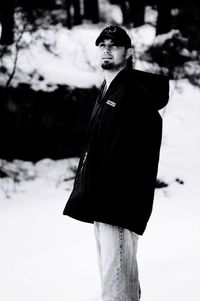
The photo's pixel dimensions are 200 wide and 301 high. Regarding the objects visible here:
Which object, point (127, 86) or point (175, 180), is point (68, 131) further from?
point (127, 86)

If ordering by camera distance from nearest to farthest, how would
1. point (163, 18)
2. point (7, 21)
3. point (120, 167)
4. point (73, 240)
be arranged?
point (120, 167) < point (73, 240) < point (7, 21) < point (163, 18)

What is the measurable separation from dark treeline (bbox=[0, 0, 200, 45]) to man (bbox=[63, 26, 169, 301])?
24.5ft

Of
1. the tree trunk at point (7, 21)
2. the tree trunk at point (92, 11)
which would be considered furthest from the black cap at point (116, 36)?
the tree trunk at point (92, 11)

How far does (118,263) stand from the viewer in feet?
7.16

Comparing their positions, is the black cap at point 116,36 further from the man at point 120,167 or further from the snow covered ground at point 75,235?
the snow covered ground at point 75,235

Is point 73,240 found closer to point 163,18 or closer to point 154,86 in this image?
point 154,86

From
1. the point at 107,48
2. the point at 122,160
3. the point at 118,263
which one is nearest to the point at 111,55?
the point at 107,48

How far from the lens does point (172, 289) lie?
3352 millimetres

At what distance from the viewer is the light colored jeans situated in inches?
85.4

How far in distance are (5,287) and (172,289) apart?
123 cm

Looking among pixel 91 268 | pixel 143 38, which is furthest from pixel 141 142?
pixel 143 38

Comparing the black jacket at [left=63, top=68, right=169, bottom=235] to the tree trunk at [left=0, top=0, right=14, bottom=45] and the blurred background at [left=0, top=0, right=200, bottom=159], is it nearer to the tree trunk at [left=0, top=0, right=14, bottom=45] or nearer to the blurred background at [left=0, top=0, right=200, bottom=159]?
the blurred background at [left=0, top=0, right=200, bottom=159]

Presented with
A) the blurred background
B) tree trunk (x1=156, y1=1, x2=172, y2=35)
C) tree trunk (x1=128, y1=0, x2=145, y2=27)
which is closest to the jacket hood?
the blurred background

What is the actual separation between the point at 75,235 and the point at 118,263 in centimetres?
265
